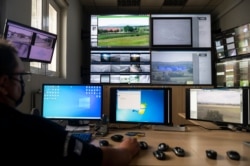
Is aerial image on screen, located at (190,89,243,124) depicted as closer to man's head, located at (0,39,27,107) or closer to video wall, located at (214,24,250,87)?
A: man's head, located at (0,39,27,107)

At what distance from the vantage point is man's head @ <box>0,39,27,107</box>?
2.85 ft

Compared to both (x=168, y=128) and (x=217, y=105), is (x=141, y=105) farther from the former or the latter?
(x=217, y=105)

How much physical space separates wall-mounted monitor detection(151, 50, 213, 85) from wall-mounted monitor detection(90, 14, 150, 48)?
1.28 feet

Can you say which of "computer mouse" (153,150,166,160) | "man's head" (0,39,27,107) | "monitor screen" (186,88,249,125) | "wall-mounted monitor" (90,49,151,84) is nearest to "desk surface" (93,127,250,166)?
"computer mouse" (153,150,166,160)

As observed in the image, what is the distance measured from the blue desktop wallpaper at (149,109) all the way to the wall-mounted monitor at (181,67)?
2.29m

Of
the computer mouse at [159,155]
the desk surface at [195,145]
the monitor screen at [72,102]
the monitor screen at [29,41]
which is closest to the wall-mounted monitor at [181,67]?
the desk surface at [195,145]

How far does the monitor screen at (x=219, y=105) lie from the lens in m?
1.84

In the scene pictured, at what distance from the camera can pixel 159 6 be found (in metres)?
4.63

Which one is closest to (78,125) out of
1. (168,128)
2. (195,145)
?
(168,128)

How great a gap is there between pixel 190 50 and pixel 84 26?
212cm

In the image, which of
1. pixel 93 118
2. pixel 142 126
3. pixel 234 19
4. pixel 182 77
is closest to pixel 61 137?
pixel 93 118

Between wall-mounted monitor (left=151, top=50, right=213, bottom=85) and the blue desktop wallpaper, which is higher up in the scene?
wall-mounted monitor (left=151, top=50, right=213, bottom=85)

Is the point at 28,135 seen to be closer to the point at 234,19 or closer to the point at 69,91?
the point at 69,91

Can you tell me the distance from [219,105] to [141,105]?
65 cm
